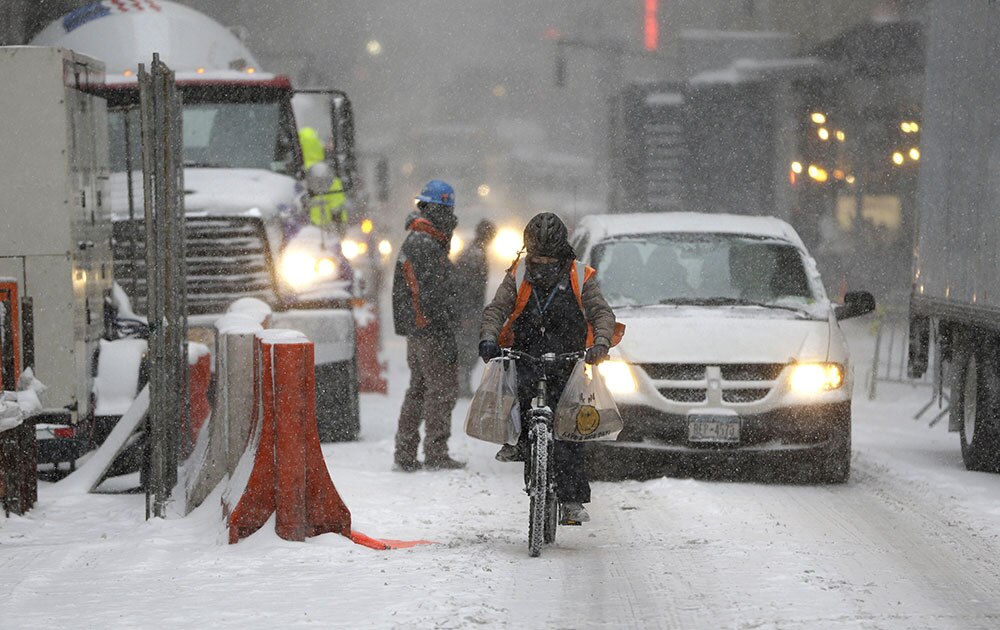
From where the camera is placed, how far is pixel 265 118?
1481cm

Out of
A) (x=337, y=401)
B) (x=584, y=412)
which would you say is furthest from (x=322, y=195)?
(x=584, y=412)

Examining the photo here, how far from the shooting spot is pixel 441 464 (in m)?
12.2

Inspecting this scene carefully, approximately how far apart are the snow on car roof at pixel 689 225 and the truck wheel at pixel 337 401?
7.90ft

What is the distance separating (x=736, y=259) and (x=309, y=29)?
35884mm

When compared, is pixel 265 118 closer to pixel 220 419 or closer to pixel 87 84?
pixel 87 84

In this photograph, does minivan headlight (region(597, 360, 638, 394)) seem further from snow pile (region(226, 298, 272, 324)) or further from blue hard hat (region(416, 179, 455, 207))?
snow pile (region(226, 298, 272, 324))

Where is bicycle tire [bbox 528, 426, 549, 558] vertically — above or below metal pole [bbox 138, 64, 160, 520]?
below

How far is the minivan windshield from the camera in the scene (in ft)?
40.2

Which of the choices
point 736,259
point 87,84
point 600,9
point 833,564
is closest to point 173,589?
point 833,564

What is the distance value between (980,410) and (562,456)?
16.3ft

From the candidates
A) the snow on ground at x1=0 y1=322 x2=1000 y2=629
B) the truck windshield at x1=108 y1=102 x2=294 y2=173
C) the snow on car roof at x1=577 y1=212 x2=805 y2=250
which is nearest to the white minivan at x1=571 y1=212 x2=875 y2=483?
the snow on ground at x1=0 y1=322 x2=1000 y2=629

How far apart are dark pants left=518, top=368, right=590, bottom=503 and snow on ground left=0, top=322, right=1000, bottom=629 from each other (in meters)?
0.30

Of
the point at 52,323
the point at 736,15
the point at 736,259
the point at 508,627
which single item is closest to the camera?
the point at 508,627

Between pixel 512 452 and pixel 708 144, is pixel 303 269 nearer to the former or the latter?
pixel 512 452
